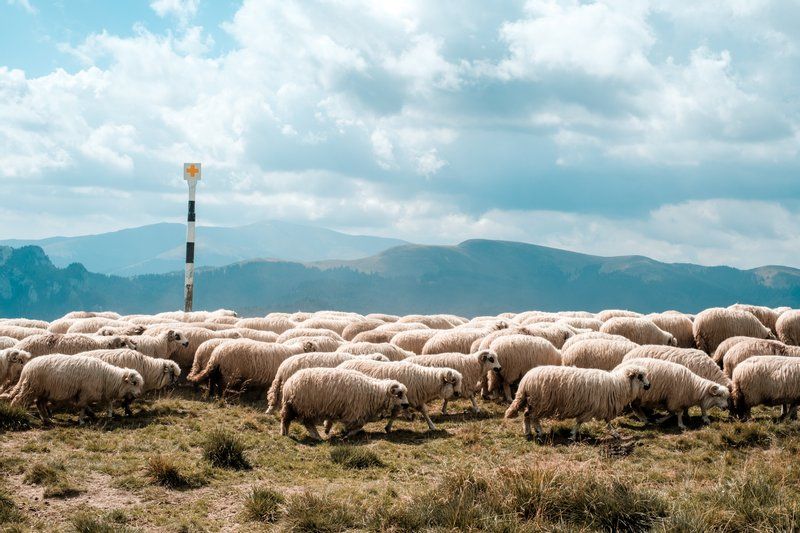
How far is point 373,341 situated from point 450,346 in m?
2.92

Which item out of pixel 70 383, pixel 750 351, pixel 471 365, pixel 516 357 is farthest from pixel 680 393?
pixel 70 383

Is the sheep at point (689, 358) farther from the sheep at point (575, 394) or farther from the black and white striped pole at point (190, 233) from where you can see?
the black and white striped pole at point (190, 233)

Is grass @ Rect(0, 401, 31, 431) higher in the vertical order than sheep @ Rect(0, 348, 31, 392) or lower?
lower

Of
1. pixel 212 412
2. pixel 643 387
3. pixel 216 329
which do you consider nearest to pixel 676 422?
pixel 643 387

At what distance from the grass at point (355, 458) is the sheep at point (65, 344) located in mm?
8357

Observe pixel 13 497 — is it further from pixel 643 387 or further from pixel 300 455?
pixel 643 387

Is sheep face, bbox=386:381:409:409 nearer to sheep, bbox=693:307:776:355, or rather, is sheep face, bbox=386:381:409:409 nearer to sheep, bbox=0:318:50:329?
sheep, bbox=693:307:776:355

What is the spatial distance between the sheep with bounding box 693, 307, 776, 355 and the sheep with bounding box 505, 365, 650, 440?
10478 mm

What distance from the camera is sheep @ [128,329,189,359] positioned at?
1903cm

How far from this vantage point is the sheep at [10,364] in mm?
15586

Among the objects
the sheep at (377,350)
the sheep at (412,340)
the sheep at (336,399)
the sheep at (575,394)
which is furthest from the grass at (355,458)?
the sheep at (412,340)

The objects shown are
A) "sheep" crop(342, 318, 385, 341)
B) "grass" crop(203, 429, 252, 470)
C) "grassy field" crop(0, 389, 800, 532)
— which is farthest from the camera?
"sheep" crop(342, 318, 385, 341)

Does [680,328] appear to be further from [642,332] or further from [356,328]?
[356,328]

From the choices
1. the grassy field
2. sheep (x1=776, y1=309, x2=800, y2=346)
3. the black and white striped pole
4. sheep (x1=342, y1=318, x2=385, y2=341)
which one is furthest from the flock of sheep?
the black and white striped pole
